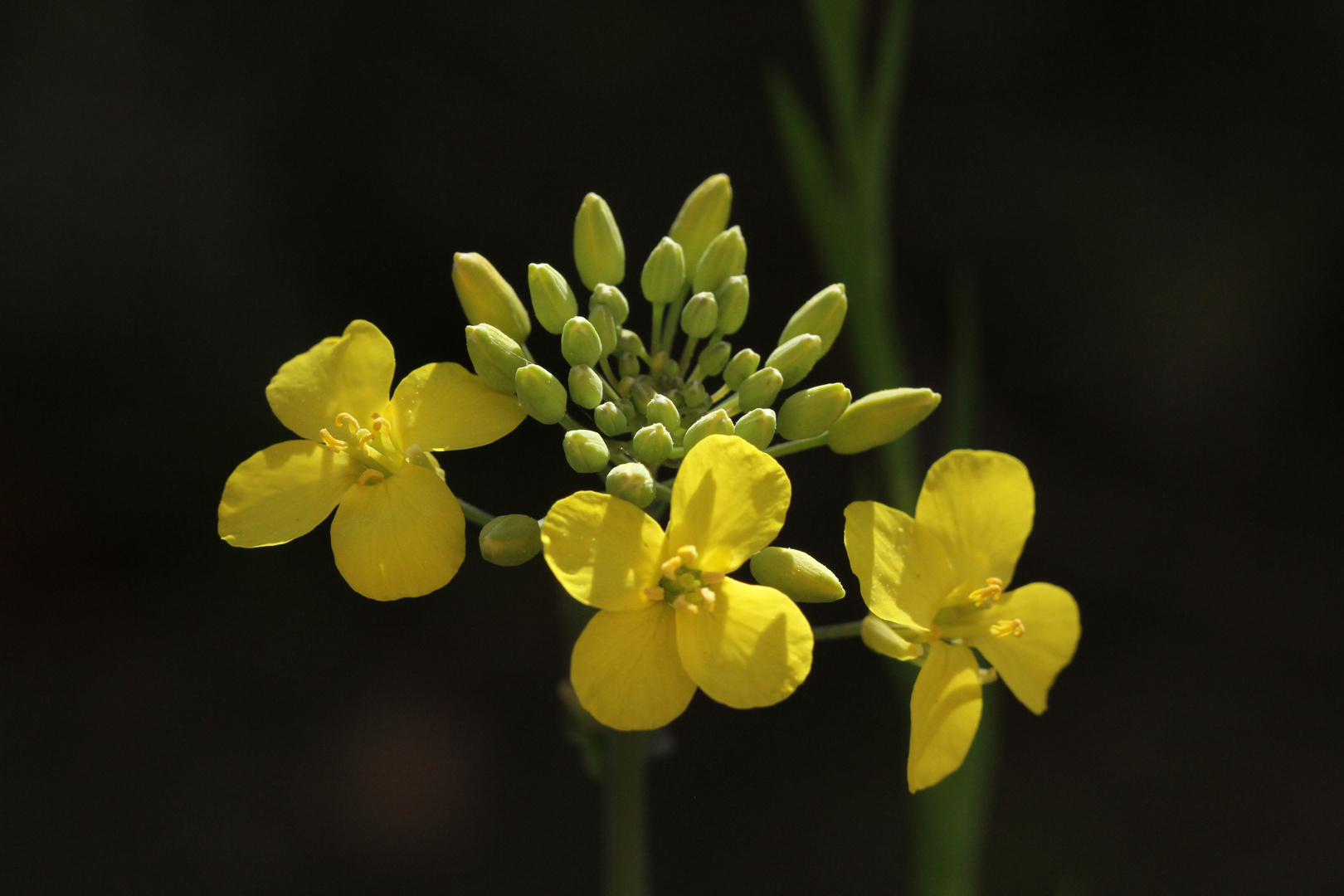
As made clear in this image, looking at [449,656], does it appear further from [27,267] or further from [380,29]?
[380,29]

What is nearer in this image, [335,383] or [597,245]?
[335,383]

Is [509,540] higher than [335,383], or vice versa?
[335,383]

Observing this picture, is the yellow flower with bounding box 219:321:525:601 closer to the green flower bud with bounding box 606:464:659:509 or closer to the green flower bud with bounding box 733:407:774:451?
the green flower bud with bounding box 606:464:659:509

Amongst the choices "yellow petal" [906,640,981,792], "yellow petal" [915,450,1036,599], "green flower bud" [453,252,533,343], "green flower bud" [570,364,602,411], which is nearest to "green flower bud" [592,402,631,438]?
"green flower bud" [570,364,602,411]

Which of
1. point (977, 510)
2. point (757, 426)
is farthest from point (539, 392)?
point (977, 510)

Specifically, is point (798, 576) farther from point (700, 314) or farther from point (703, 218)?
point (703, 218)

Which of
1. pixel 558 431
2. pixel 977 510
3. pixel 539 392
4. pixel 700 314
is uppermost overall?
pixel 700 314
